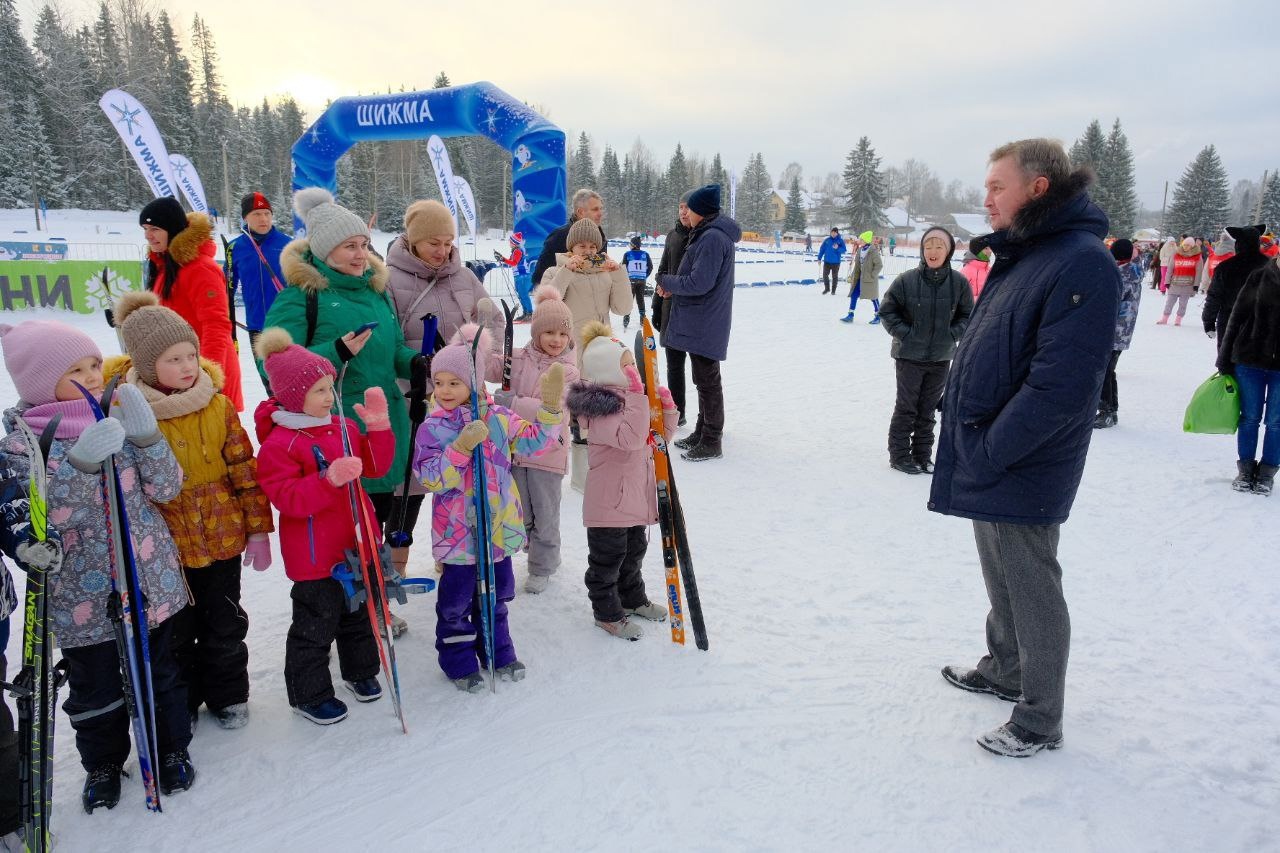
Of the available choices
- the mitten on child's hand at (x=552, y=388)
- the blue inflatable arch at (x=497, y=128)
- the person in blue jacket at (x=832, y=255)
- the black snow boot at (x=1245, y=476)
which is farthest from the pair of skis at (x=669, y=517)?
the person in blue jacket at (x=832, y=255)

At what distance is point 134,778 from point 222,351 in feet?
8.00

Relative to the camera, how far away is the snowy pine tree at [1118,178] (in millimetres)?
42812

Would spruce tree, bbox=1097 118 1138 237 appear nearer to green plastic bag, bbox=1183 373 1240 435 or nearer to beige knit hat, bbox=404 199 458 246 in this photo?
green plastic bag, bbox=1183 373 1240 435

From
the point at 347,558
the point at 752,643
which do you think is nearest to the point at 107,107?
the point at 347,558

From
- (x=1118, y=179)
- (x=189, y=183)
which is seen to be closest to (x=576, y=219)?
(x=189, y=183)

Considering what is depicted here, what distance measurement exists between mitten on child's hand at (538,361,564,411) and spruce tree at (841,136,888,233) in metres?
56.7

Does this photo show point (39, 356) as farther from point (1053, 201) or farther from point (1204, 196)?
point (1204, 196)

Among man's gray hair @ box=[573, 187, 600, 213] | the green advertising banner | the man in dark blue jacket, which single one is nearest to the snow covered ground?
the man in dark blue jacket

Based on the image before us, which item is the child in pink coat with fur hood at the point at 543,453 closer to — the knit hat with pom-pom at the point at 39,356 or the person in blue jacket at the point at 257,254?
the knit hat with pom-pom at the point at 39,356

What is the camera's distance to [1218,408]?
5555 millimetres

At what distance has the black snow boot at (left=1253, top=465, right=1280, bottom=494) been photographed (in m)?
5.57

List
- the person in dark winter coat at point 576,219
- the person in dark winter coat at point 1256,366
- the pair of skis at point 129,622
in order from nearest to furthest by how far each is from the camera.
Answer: the pair of skis at point 129,622 < the person in dark winter coat at point 1256,366 < the person in dark winter coat at point 576,219

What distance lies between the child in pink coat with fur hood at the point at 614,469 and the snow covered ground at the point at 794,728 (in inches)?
9.5

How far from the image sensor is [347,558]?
8.94 feet
